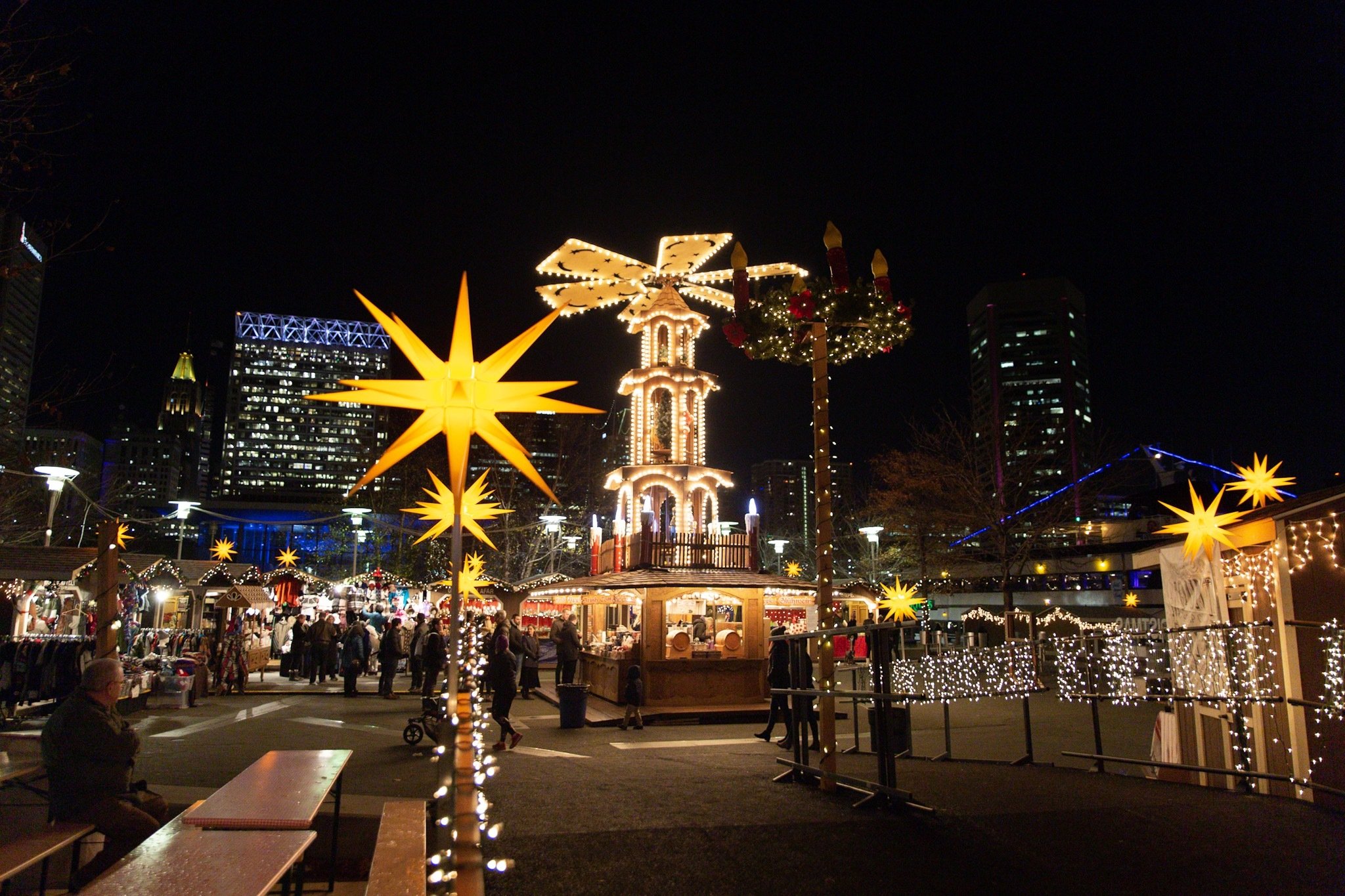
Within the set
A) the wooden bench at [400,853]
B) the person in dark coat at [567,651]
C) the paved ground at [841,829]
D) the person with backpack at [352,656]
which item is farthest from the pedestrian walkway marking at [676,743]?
the person with backpack at [352,656]

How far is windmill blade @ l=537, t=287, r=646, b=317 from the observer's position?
73.7 feet

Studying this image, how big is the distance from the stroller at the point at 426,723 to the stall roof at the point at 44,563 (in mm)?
5681

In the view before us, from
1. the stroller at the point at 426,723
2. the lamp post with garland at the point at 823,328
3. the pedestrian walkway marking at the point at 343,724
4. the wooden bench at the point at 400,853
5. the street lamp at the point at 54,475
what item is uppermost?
the lamp post with garland at the point at 823,328

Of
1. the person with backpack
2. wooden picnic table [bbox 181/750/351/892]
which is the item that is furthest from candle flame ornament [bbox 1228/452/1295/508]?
the person with backpack

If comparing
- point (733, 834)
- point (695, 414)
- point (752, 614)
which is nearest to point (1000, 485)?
point (695, 414)

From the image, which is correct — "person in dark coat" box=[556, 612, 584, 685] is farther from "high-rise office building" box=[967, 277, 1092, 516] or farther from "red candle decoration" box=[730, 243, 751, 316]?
"high-rise office building" box=[967, 277, 1092, 516]

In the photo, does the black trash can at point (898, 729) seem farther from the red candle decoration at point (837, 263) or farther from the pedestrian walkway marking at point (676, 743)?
the red candle decoration at point (837, 263)

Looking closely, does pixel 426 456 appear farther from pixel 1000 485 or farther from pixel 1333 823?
pixel 1333 823

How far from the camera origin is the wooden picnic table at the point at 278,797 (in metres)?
4.46

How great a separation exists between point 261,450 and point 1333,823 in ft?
358

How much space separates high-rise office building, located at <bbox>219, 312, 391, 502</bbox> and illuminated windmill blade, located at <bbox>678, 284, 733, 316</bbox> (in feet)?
246

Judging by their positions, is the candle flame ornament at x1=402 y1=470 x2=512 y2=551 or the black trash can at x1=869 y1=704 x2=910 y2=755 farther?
the black trash can at x1=869 y1=704 x2=910 y2=755

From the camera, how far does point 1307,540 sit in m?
7.93

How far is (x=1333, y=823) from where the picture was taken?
607cm
